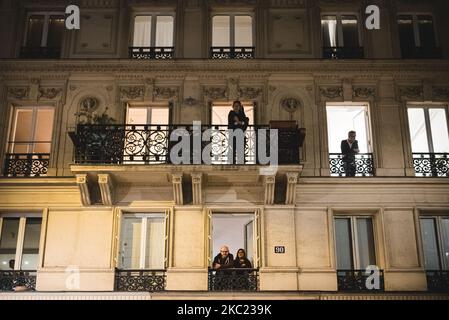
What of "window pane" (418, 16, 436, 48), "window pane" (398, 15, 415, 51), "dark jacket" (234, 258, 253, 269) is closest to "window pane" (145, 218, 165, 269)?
"dark jacket" (234, 258, 253, 269)

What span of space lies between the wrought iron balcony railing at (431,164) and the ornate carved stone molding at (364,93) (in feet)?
5.19

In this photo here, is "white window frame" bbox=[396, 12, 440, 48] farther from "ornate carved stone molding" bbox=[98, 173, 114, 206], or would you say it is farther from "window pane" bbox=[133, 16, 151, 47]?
"ornate carved stone molding" bbox=[98, 173, 114, 206]

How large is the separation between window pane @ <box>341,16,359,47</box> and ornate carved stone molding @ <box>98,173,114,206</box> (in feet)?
20.2

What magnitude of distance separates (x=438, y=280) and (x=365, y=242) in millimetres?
1566

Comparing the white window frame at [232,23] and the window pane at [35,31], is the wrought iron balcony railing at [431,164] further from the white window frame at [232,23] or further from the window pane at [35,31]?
the window pane at [35,31]

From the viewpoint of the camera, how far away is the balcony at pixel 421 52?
14234mm

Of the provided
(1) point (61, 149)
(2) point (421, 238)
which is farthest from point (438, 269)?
(1) point (61, 149)

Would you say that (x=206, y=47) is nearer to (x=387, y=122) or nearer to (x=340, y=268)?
(x=387, y=122)

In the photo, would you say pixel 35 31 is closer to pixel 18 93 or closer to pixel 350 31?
pixel 18 93

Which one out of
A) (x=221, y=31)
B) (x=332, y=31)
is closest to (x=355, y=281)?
(x=332, y=31)

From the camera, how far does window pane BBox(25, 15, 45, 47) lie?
47.5 ft

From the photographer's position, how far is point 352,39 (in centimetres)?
1448

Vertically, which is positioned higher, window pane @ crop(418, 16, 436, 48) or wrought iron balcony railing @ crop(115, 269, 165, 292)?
window pane @ crop(418, 16, 436, 48)

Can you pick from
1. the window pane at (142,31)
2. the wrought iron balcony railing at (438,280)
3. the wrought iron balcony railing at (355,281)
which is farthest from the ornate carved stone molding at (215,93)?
the wrought iron balcony railing at (438,280)
